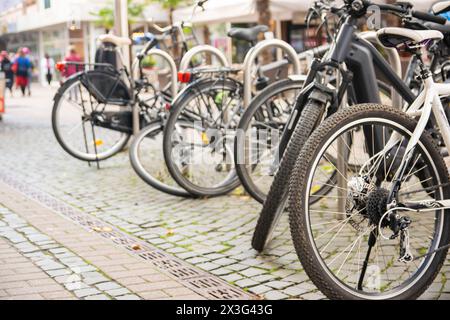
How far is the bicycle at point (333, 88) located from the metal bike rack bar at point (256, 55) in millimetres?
1455

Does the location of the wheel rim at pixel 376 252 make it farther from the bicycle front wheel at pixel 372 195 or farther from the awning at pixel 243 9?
the awning at pixel 243 9

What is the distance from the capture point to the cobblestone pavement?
373 centimetres

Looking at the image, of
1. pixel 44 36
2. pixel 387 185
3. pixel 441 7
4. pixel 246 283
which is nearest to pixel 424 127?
pixel 387 185

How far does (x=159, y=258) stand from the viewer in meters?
4.18

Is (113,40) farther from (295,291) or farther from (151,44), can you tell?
(295,291)

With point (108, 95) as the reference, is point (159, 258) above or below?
below

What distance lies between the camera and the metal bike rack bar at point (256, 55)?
18.1 feet

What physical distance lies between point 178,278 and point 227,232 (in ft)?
3.48

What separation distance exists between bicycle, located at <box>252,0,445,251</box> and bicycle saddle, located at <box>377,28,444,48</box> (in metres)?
0.15

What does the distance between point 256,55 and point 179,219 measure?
145 centimetres

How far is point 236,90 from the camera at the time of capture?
5828mm

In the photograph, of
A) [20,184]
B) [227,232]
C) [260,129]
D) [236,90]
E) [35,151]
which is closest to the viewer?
[227,232]
